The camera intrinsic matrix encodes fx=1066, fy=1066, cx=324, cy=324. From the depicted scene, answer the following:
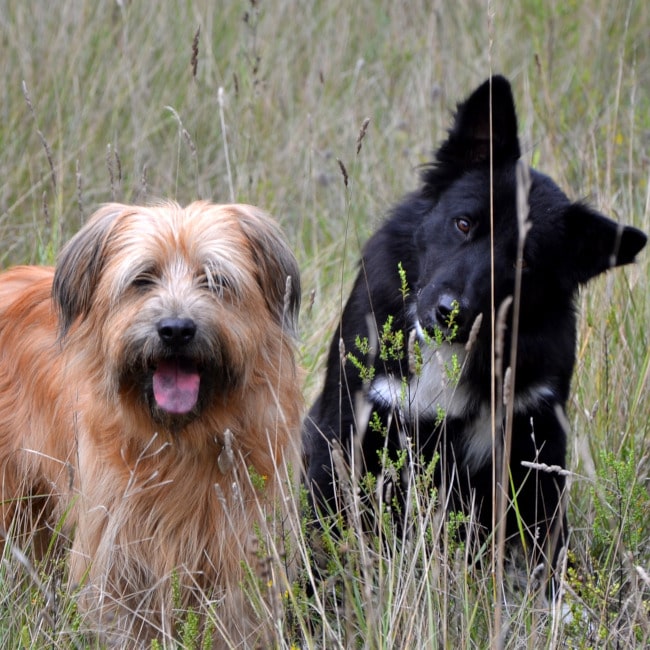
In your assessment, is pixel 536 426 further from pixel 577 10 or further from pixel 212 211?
pixel 577 10

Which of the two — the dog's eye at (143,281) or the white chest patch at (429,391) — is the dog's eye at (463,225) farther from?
the dog's eye at (143,281)

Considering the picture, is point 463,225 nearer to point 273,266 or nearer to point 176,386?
point 273,266

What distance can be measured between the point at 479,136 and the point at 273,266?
96cm

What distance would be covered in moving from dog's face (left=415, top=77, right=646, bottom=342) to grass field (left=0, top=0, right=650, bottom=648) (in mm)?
503

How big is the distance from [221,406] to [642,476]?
1.47 m

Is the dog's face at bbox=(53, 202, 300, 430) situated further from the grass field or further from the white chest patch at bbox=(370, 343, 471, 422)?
the grass field

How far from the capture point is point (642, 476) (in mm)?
3609

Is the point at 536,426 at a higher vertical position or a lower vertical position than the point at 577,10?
lower

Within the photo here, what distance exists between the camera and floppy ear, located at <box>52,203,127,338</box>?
3.26 meters

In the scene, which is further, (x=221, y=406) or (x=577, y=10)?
(x=577, y=10)

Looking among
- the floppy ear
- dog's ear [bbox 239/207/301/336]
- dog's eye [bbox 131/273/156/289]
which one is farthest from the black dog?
the floppy ear

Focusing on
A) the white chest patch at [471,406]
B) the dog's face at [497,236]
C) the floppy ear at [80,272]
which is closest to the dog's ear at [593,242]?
the dog's face at [497,236]

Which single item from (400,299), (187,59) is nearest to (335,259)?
(187,59)

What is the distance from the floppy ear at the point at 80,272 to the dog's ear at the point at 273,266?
44 centimetres
